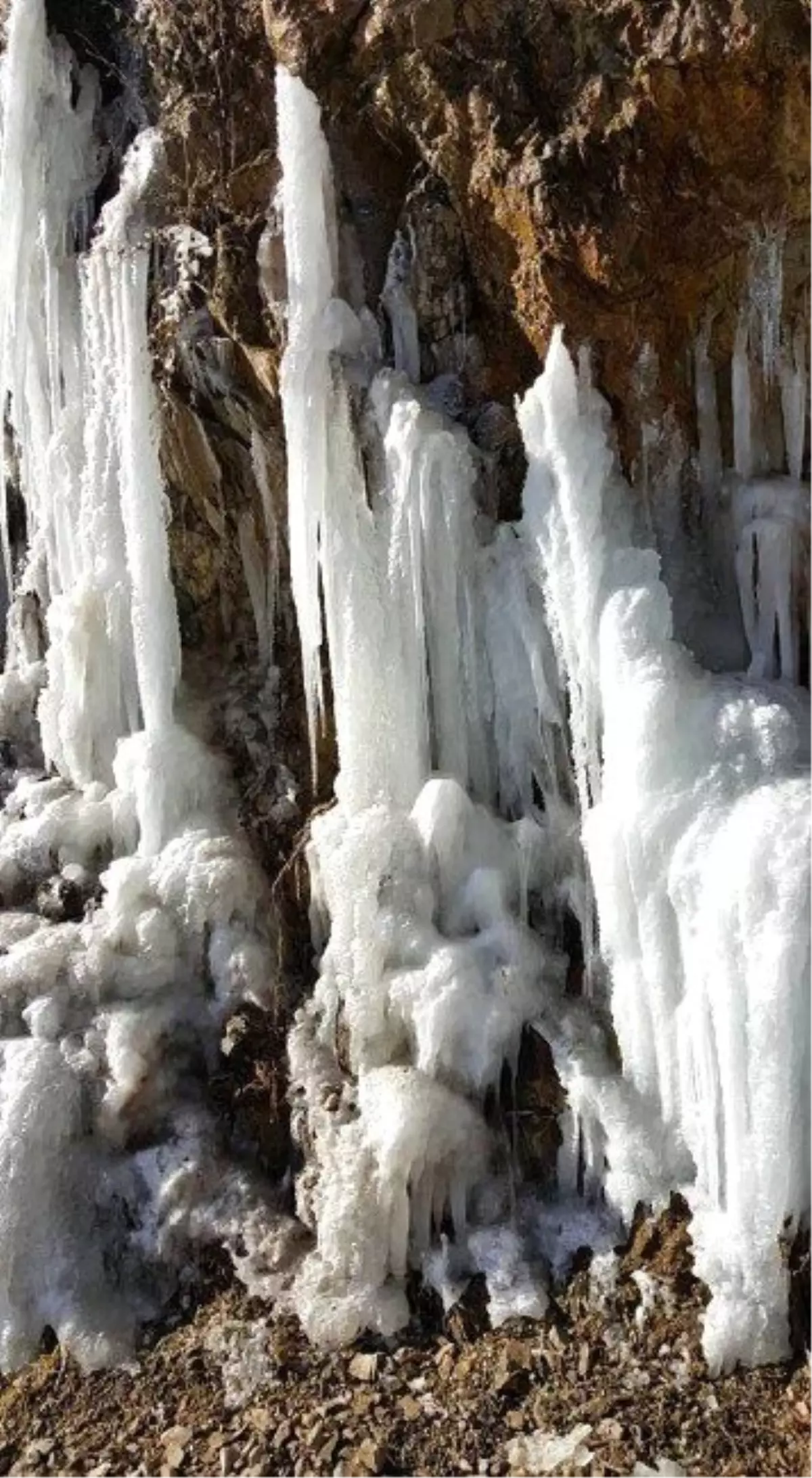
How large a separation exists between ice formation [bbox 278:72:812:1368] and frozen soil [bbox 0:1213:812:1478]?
22cm

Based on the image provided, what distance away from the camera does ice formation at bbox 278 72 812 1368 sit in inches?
249

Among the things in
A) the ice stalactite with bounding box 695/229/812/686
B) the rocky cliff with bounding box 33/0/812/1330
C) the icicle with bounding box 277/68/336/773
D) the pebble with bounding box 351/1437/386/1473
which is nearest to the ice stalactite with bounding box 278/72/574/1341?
the icicle with bounding box 277/68/336/773

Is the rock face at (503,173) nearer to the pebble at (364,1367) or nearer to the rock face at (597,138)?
the rock face at (597,138)

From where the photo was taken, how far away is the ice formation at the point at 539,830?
6.32 metres

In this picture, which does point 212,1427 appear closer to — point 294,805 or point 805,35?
point 294,805

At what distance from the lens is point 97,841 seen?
9.70 metres

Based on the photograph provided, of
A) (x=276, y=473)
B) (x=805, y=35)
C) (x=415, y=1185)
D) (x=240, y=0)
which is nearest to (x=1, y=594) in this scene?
(x=276, y=473)

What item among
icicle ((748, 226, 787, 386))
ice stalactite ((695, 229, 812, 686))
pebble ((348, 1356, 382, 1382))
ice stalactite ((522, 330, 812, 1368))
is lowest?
pebble ((348, 1356, 382, 1382))

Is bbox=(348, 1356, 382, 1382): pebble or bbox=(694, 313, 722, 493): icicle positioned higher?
bbox=(694, 313, 722, 493): icicle

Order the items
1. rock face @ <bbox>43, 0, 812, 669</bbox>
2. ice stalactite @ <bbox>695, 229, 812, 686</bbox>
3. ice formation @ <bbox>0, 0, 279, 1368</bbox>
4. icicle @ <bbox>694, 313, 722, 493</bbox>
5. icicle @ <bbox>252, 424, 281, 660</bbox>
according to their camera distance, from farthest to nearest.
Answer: icicle @ <bbox>252, 424, 281, 660</bbox> → ice formation @ <bbox>0, 0, 279, 1368</bbox> → icicle @ <bbox>694, 313, 722, 493</bbox> → ice stalactite @ <bbox>695, 229, 812, 686</bbox> → rock face @ <bbox>43, 0, 812, 669</bbox>

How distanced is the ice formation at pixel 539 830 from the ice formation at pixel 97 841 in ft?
3.15

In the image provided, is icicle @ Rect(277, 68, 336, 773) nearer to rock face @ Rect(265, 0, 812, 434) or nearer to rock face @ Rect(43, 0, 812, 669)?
rock face @ Rect(43, 0, 812, 669)

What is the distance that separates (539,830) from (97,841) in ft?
12.3

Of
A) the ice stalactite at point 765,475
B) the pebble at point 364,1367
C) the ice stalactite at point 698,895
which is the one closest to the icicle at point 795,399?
the ice stalactite at point 765,475
